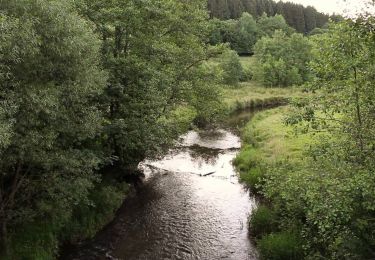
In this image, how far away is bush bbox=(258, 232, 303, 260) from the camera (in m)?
17.3

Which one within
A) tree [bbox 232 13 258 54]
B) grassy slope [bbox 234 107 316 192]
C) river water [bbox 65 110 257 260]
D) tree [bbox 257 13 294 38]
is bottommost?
river water [bbox 65 110 257 260]

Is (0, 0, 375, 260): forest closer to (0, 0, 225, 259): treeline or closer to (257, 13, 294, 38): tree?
(0, 0, 225, 259): treeline

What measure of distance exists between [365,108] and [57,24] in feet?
40.2

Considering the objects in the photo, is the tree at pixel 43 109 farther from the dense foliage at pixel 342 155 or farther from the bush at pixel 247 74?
the bush at pixel 247 74

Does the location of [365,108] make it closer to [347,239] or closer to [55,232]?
[347,239]

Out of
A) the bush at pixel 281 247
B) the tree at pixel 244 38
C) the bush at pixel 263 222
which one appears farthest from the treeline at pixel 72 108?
the tree at pixel 244 38

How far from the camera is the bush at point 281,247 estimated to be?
1730cm

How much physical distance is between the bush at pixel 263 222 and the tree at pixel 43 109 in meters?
9.54

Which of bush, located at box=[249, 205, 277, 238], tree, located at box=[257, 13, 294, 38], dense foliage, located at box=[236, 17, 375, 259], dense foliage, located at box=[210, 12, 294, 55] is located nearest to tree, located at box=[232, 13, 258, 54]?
dense foliage, located at box=[210, 12, 294, 55]

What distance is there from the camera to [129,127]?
2370 centimetres

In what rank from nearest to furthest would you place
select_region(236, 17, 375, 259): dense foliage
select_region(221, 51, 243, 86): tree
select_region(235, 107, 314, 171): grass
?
select_region(236, 17, 375, 259): dense foliage
select_region(235, 107, 314, 171): grass
select_region(221, 51, 243, 86): tree

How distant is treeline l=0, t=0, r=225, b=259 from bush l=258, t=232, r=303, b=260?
884 centimetres

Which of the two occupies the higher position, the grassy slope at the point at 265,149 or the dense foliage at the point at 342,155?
the dense foliage at the point at 342,155

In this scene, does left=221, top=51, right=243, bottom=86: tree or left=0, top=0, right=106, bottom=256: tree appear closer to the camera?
left=0, top=0, right=106, bottom=256: tree
